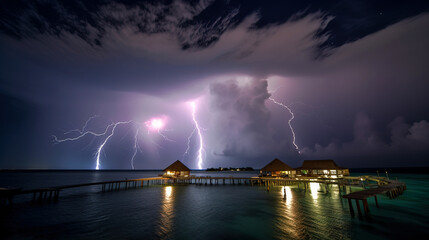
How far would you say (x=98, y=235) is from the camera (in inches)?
456

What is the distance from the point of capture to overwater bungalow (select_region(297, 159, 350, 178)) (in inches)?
1610

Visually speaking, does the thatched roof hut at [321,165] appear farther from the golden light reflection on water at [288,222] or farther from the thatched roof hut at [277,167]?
the golden light reflection on water at [288,222]

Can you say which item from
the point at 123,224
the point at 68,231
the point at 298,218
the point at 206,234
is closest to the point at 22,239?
the point at 68,231

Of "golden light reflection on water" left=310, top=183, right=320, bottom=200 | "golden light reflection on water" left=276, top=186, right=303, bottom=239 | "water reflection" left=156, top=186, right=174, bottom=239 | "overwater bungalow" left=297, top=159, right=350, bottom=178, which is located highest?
"overwater bungalow" left=297, top=159, right=350, bottom=178

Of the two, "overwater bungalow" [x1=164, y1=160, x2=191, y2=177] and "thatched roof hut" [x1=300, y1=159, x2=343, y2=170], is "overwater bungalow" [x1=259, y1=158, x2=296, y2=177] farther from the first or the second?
"overwater bungalow" [x1=164, y1=160, x2=191, y2=177]

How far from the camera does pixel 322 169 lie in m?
42.0

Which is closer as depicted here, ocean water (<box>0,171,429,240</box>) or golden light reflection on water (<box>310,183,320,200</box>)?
ocean water (<box>0,171,429,240</box>)

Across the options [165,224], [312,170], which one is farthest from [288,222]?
[312,170]

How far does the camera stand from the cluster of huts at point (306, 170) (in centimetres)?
4109

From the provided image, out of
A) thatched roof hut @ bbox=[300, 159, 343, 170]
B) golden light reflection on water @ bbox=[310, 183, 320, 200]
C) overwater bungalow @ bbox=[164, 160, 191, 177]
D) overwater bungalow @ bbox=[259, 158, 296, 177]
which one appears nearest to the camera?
golden light reflection on water @ bbox=[310, 183, 320, 200]

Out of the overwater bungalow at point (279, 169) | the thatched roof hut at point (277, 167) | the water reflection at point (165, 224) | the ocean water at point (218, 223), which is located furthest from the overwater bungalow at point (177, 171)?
the water reflection at point (165, 224)

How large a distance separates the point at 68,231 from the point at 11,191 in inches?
608

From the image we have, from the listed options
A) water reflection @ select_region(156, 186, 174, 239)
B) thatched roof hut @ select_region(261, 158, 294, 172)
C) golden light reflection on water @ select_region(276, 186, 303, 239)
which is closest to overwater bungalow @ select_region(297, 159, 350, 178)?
thatched roof hut @ select_region(261, 158, 294, 172)

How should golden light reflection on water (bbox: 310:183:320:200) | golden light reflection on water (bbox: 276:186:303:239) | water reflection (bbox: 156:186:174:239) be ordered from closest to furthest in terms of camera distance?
golden light reflection on water (bbox: 276:186:303:239), water reflection (bbox: 156:186:174:239), golden light reflection on water (bbox: 310:183:320:200)
